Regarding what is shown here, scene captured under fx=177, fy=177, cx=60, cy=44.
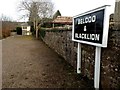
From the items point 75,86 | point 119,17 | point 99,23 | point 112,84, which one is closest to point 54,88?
point 75,86

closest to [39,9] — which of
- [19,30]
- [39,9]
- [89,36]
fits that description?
[39,9]

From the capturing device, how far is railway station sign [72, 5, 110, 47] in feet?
13.4

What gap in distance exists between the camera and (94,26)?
15.4 ft

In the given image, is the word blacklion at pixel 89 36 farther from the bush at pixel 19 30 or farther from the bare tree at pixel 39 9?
the bush at pixel 19 30

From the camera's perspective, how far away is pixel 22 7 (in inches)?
1563

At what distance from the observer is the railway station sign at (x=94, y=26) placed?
4.09 m

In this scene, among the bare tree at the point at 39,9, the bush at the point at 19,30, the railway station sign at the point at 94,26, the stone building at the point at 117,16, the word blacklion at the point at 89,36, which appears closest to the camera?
the stone building at the point at 117,16

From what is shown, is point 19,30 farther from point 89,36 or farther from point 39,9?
point 89,36

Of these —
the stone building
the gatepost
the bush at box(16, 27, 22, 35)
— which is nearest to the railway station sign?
the gatepost

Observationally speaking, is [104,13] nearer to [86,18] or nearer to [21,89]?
[86,18]

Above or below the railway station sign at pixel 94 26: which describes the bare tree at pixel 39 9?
above

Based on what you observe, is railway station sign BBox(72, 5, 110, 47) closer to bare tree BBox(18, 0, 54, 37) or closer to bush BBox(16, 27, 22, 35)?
bare tree BBox(18, 0, 54, 37)

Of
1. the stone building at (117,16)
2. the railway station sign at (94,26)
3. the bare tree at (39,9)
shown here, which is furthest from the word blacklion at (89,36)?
the bare tree at (39,9)

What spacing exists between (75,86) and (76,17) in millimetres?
2610
